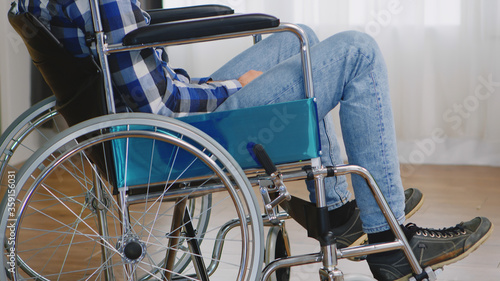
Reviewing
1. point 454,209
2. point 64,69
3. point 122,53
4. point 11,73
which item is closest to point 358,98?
point 122,53

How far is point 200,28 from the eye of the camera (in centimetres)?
108

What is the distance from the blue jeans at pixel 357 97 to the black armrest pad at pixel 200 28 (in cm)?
17

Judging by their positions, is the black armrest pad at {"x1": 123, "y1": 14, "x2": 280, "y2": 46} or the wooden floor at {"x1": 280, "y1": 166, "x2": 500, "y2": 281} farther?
the wooden floor at {"x1": 280, "y1": 166, "x2": 500, "y2": 281}

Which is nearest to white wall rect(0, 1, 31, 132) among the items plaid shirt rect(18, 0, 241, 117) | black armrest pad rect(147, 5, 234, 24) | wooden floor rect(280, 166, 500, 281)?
wooden floor rect(280, 166, 500, 281)

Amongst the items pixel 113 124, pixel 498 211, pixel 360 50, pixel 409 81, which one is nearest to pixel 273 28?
pixel 360 50

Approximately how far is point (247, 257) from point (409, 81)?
224cm

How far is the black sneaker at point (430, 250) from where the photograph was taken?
129cm

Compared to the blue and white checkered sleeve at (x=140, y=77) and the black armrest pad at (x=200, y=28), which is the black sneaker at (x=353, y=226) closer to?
the blue and white checkered sleeve at (x=140, y=77)

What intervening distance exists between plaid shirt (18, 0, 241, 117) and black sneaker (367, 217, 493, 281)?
531 mm

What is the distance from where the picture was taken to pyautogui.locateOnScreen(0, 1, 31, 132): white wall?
125 inches

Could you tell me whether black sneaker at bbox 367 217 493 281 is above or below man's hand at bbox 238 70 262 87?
below

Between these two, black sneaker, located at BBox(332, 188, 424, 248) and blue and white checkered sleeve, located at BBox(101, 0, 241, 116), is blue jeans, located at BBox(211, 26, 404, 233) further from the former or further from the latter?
black sneaker, located at BBox(332, 188, 424, 248)

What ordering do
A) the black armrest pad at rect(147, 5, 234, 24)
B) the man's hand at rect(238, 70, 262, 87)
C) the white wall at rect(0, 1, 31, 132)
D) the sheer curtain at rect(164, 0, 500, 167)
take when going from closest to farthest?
the man's hand at rect(238, 70, 262, 87) → the black armrest pad at rect(147, 5, 234, 24) → the sheer curtain at rect(164, 0, 500, 167) → the white wall at rect(0, 1, 31, 132)

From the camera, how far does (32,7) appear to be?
1.19 meters
